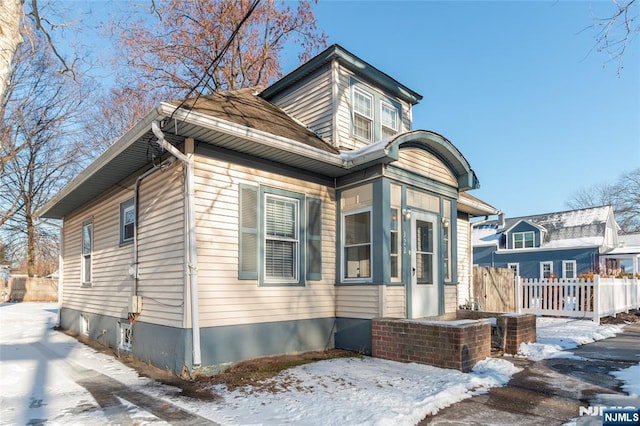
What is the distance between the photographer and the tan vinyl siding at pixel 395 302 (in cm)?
707

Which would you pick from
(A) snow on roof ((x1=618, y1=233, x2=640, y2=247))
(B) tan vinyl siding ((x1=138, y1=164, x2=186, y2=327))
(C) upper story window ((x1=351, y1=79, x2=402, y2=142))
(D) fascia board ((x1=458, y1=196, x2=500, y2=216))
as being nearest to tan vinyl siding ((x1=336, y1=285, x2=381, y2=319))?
(B) tan vinyl siding ((x1=138, y1=164, x2=186, y2=327))

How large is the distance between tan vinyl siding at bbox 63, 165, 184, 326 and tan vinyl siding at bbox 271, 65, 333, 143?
3.69 meters

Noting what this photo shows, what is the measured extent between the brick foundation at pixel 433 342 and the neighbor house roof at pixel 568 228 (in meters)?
21.0

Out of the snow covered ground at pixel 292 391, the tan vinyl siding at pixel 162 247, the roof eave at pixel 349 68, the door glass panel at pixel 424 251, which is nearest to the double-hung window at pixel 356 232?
the door glass panel at pixel 424 251

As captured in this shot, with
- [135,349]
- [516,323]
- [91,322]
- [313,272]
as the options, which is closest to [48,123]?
[91,322]

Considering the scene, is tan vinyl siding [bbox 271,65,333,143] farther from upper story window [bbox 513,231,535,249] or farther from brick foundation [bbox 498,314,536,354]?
upper story window [bbox 513,231,535,249]

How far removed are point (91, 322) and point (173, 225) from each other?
507cm

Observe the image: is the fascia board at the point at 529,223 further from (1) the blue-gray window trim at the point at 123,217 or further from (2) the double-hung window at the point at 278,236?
(1) the blue-gray window trim at the point at 123,217

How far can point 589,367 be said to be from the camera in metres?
6.30

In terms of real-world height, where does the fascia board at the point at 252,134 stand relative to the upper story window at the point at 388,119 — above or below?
below

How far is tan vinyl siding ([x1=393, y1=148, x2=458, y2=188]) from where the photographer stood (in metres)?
7.79

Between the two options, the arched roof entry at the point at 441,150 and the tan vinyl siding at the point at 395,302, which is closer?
the tan vinyl siding at the point at 395,302

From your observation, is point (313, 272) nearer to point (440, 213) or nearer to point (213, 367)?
point (213, 367)

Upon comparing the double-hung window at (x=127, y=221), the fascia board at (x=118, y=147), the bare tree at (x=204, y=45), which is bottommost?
the double-hung window at (x=127, y=221)
